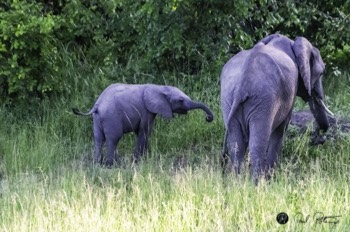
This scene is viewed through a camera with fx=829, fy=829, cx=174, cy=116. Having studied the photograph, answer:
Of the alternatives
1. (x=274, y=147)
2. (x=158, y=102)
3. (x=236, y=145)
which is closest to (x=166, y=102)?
(x=158, y=102)

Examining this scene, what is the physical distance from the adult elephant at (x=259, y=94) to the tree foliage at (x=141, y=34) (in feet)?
7.51

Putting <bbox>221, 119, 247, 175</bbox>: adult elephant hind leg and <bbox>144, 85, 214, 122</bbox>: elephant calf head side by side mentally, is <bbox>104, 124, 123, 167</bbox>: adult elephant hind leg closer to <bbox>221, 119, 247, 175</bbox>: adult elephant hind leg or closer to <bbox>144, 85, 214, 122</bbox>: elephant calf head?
<bbox>144, 85, 214, 122</bbox>: elephant calf head

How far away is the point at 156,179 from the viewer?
7383 mm

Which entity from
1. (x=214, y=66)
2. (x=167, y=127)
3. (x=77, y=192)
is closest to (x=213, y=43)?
(x=214, y=66)

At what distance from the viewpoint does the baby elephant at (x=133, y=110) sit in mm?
8312

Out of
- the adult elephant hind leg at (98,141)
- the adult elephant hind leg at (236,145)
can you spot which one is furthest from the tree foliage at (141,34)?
the adult elephant hind leg at (236,145)

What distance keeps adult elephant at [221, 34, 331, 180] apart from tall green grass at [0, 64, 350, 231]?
0.28 metres

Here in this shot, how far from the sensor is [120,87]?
8500mm

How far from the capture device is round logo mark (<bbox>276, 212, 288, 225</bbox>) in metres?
6.13

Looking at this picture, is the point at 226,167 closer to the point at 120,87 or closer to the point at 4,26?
the point at 120,87

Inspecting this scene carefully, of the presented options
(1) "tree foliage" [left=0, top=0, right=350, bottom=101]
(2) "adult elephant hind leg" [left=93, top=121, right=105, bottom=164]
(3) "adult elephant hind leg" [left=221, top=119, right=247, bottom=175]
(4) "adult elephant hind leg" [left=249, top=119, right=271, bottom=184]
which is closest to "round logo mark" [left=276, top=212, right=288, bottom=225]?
(4) "adult elephant hind leg" [left=249, top=119, right=271, bottom=184]

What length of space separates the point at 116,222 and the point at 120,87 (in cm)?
258

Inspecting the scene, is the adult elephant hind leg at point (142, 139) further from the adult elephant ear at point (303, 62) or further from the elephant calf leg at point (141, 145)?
the adult elephant ear at point (303, 62)

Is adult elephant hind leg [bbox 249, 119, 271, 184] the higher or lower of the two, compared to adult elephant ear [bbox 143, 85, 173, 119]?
lower
